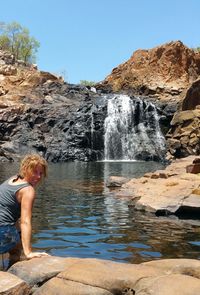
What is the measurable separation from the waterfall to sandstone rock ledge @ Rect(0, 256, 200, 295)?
180ft

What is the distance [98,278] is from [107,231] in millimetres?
8025

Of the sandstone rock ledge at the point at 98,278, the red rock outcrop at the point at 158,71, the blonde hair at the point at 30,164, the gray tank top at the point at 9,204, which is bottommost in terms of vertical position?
the sandstone rock ledge at the point at 98,278

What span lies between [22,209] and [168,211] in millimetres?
10025

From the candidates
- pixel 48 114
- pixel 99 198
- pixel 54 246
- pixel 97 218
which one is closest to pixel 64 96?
pixel 48 114

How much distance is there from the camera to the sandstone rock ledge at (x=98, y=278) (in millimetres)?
6496

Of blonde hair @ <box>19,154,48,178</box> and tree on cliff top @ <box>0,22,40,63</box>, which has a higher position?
tree on cliff top @ <box>0,22,40,63</box>

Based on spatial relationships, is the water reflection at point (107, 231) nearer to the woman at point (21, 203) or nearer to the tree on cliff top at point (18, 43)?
the woman at point (21, 203)

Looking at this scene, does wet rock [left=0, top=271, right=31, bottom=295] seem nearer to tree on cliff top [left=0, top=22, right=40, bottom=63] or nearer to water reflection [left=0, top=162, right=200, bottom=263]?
water reflection [left=0, top=162, right=200, bottom=263]

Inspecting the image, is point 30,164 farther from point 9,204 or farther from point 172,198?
point 172,198

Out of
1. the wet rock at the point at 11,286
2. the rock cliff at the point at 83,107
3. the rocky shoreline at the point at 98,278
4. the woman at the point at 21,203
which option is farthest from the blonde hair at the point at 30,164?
the rock cliff at the point at 83,107

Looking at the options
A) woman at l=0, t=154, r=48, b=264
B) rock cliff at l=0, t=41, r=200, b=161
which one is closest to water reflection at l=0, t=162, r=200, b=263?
woman at l=0, t=154, r=48, b=264

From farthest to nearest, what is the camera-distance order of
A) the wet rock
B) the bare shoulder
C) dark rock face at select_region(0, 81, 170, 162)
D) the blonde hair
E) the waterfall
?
the waterfall → dark rock face at select_region(0, 81, 170, 162) → the blonde hair → the bare shoulder → the wet rock

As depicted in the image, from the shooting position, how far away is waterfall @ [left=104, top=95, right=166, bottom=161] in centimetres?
6319

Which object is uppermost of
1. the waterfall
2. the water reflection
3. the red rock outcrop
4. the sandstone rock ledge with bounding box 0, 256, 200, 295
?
the red rock outcrop
